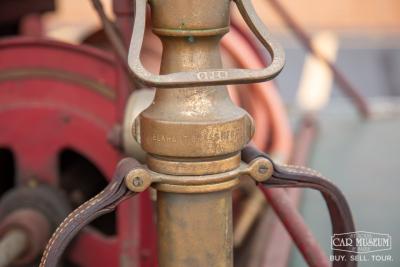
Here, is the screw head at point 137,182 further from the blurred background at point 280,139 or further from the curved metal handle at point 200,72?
the blurred background at point 280,139

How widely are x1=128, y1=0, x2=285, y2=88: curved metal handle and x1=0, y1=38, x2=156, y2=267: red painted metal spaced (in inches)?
21.8

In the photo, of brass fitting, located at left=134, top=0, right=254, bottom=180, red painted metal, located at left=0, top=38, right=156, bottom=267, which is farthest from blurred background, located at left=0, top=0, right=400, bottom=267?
brass fitting, located at left=134, top=0, right=254, bottom=180

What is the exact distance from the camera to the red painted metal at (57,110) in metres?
1.38

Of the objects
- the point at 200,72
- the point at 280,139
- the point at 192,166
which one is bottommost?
the point at 280,139

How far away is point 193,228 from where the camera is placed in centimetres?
86

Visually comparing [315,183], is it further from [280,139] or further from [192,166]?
[280,139]

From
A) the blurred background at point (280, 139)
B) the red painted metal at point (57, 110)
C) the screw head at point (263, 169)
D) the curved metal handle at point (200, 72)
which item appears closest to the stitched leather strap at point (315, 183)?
the screw head at point (263, 169)

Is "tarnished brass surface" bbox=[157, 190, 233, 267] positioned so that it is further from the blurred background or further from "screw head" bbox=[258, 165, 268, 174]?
the blurred background

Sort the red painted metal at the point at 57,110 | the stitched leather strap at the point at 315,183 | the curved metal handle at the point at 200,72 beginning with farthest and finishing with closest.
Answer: the red painted metal at the point at 57,110 < the stitched leather strap at the point at 315,183 < the curved metal handle at the point at 200,72

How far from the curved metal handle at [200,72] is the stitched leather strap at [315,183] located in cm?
12

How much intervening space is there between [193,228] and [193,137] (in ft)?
0.35

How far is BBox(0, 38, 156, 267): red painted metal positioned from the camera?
138 centimetres

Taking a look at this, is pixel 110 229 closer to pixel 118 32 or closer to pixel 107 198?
pixel 118 32

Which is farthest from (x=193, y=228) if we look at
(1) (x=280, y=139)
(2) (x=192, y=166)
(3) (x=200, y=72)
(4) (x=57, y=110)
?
(1) (x=280, y=139)
